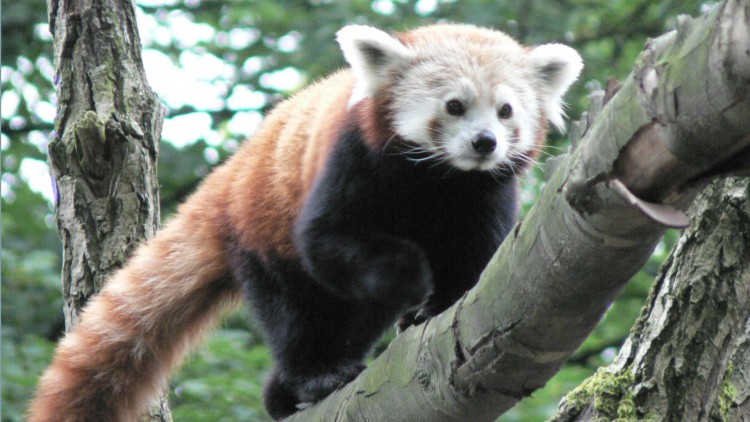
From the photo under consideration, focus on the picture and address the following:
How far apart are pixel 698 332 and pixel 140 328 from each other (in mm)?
2436

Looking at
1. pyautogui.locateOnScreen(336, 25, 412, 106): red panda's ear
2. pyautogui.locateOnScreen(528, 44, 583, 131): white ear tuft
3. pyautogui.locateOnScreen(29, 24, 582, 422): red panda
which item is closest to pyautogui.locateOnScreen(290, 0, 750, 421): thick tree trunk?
pyautogui.locateOnScreen(29, 24, 582, 422): red panda

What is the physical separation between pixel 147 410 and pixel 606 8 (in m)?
6.71

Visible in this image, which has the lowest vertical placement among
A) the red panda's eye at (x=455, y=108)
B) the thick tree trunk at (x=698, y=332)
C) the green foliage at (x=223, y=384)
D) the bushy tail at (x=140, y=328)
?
the green foliage at (x=223, y=384)

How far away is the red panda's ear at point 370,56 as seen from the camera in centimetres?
388

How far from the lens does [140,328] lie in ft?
13.7

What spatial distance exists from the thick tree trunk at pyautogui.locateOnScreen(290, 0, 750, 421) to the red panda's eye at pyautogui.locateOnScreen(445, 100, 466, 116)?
4.15 ft

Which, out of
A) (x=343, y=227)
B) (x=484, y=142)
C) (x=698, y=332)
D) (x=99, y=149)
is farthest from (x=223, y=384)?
(x=698, y=332)

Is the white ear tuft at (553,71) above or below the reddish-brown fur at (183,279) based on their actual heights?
above

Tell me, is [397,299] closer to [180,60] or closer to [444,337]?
[444,337]

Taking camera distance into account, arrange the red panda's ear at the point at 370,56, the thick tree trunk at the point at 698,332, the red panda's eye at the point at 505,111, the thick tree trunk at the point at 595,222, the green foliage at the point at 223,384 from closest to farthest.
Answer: the thick tree trunk at the point at 595,222 → the thick tree trunk at the point at 698,332 → the red panda's eye at the point at 505,111 → the red panda's ear at the point at 370,56 → the green foliage at the point at 223,384

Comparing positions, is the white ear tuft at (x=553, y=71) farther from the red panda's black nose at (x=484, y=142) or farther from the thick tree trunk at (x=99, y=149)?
the thick tree trunk at (x=99, y=149)

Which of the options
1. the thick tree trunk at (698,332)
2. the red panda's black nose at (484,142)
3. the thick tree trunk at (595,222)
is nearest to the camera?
the thick tree trunk at (595,222)

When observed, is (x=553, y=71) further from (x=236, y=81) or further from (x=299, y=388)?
(x=236, y=81)

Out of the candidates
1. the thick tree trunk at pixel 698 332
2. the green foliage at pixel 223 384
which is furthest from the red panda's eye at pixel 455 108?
the green foliage at pixel 223 384
